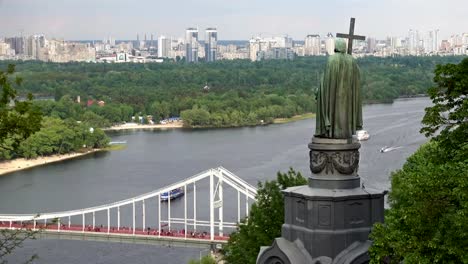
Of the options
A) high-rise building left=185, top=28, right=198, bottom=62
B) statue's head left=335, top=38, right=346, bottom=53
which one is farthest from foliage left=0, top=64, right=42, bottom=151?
high-rise building left=185, top=28, right=198, bottom=62

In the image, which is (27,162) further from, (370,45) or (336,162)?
(370,45)

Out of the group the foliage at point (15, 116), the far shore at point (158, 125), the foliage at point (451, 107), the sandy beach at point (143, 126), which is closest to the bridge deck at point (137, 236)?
the foliage at point (451, 107)

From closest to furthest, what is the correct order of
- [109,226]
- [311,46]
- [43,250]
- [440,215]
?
[440,215]
[43,250]
[109,226]
[311,46]

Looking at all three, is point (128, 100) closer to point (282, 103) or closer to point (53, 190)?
point (282, 103)

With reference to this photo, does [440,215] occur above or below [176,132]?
above

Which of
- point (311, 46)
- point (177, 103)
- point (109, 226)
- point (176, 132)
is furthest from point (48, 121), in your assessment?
point (311, 46)

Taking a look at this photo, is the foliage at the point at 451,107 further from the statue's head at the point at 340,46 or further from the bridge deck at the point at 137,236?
the bridge deck at the point at 137,236

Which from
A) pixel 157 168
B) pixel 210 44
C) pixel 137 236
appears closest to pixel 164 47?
pixel 210 44
